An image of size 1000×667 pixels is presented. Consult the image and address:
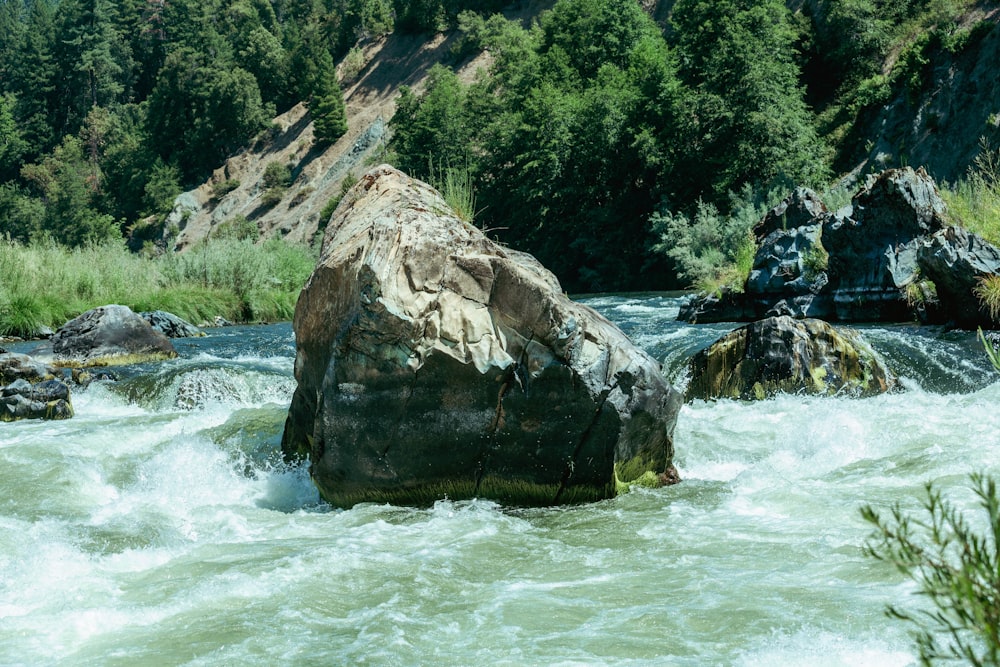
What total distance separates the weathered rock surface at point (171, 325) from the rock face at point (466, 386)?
505 inches

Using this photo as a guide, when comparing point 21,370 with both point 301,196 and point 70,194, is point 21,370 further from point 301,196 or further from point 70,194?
point 70,194

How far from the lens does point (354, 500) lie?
669 centimetres

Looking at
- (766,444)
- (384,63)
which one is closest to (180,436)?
(766,444)

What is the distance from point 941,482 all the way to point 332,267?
4295 mm

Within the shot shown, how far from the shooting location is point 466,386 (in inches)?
251

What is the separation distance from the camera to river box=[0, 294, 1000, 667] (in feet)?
13.7

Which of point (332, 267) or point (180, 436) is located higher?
point (332, 267)

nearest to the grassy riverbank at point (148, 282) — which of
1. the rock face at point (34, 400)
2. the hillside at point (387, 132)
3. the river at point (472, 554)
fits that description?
the rock face at point (34, 400)

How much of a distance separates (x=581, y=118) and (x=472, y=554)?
111 feet

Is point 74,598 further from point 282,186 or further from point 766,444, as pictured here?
point 282,186

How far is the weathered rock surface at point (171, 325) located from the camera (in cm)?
1867

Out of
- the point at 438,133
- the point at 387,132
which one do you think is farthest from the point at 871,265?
the point at 387,132

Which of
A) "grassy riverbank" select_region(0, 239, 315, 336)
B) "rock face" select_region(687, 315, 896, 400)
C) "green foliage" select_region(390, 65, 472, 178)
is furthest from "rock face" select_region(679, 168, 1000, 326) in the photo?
"green foliage" select_region(390, 65, 472, 178)

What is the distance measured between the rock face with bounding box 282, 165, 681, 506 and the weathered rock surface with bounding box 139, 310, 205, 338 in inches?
505
